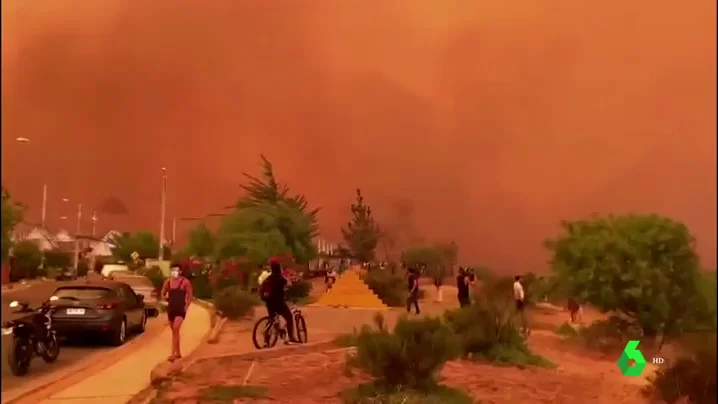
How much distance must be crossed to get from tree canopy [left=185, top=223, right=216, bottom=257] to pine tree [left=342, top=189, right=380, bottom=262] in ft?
5.29

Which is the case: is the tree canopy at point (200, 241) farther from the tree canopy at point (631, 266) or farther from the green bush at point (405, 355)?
the tree canopy at point (631, 266)

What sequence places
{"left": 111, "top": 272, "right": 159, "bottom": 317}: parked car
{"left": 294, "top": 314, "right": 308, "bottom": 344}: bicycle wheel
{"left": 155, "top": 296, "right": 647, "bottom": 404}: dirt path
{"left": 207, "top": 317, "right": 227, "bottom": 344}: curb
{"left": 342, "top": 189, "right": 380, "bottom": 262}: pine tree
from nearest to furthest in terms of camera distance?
1. {"left": 155, "top": 296, "right": 647, "bottom": 404}: dirt path
2. {"left": 111, "top": 272, "right": 159, "bottom": 317}: parked car
3. {"left": 342, "top": 189, "right": 380, "bottom": 262}: pine tree
4. {"left": 294, "top": 314, "right": 308, "bottom": 344}: bicycle wheel
5. {"left": 207, "top": 317, "right": 227, "bottom": 344}: curb

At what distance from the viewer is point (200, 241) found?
336 inches

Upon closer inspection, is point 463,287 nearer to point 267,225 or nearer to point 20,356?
point 267,225

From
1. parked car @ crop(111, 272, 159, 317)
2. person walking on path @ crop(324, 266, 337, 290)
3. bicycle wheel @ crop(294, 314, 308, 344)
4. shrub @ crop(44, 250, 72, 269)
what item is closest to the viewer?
shrub @ crop(44, 250, 72, 269)

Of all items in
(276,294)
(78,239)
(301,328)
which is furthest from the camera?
(301,328)

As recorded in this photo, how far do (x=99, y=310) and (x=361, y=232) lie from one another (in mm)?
3637

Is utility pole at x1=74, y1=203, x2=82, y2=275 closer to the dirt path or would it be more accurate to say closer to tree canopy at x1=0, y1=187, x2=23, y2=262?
the dirt path

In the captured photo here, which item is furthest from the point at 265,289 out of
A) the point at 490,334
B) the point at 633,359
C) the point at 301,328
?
the point at 633,359

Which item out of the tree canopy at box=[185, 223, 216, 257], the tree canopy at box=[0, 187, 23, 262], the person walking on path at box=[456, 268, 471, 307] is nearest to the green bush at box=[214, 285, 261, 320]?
the tree canopy at box=[185, 223, 216, 257]

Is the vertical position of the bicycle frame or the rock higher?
the bicycle frame

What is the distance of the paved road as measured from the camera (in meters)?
5.10

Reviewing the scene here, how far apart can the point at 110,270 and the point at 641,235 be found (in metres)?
6.67

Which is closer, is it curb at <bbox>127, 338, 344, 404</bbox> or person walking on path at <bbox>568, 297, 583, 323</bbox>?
curb at <bbox>127, 338, 344, 404</bbox>
